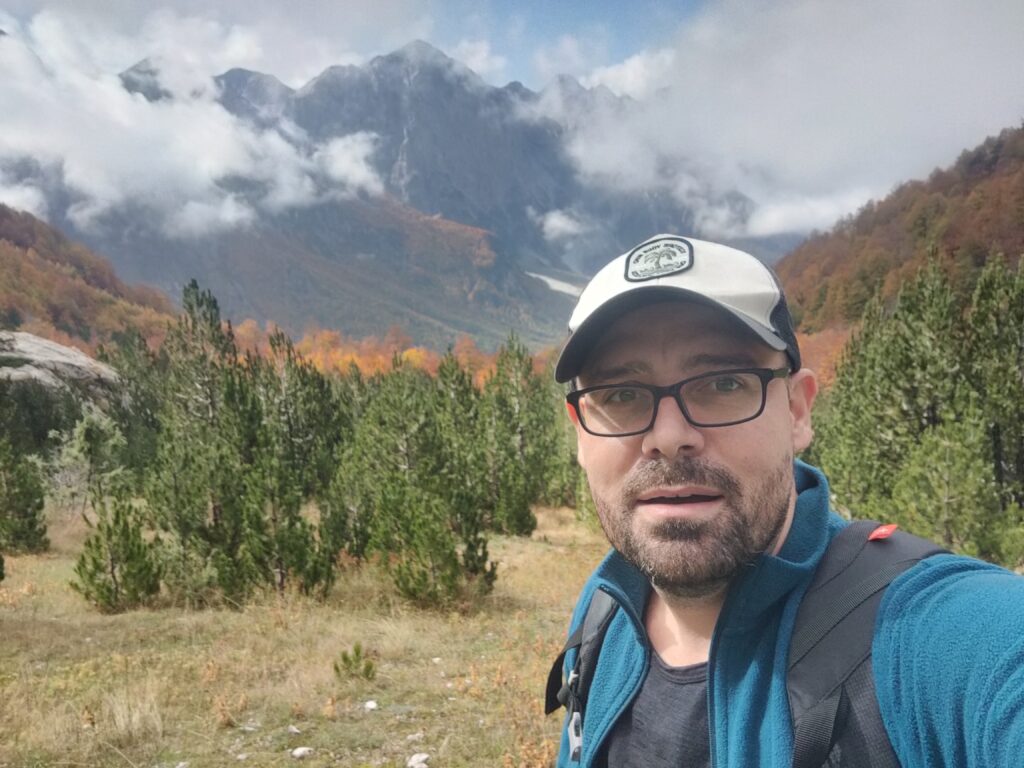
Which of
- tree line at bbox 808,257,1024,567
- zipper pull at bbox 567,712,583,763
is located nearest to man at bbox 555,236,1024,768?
zipper pull at bbox 567,712,583,763

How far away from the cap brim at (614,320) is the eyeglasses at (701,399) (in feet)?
0.26

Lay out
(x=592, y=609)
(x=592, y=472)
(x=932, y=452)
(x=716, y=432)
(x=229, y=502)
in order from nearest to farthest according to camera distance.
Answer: (x=716, y=432)
(x=592, y=472)
(x=592, y=609)
(x=229, y=502)
(x=932, y=452)

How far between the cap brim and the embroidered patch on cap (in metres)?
0.05

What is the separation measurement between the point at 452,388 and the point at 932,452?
1883 centimetres

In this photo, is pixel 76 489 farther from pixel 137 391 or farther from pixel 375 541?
pixel 137 391

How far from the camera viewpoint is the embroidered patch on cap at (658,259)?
1334 mm

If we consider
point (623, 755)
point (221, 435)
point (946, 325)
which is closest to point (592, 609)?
point (623, 755)

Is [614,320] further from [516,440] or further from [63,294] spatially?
[63,294]

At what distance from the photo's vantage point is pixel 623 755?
137 centimetres

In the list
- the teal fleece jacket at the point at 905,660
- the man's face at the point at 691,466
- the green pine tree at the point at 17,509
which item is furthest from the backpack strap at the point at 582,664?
the green pine tree at the point at 17,509

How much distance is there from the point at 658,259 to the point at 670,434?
42cm

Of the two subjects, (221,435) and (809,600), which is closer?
(809,600)

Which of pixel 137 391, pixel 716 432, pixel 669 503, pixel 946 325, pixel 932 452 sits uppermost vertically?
pixel 137 391

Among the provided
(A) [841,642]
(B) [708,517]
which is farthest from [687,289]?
(A) [841,642]
